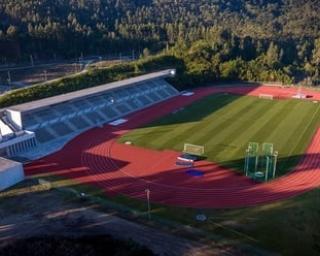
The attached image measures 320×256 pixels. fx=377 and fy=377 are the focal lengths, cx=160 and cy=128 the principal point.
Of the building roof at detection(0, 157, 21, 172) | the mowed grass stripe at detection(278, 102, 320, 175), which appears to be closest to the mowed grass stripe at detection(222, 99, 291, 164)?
the mowed grass stripe at detection(278, 102, 320, 175)

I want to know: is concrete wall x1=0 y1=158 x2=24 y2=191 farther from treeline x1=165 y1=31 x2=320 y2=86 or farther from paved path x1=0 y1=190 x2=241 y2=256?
treeline x1=165 y1=31 x2=320 y2=86

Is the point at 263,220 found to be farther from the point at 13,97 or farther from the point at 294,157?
the point at 13,97

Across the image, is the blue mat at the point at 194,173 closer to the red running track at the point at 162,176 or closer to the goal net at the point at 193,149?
the red running track at the point at 162,176

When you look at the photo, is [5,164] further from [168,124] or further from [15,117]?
[168,124]

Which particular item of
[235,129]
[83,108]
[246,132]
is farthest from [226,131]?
[83,108]

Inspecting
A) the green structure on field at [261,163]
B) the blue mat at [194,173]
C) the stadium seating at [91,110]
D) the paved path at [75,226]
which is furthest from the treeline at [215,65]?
the green structure on field at [261,163]
